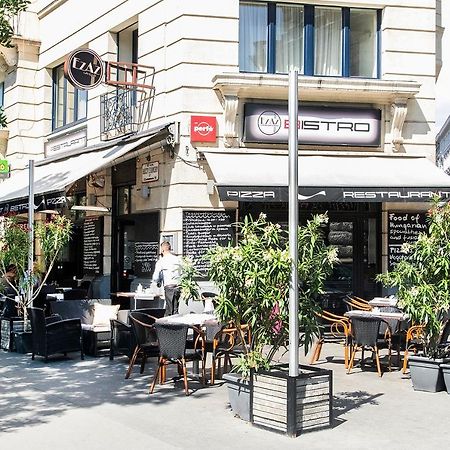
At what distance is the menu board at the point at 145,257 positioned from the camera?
15731 millimetres

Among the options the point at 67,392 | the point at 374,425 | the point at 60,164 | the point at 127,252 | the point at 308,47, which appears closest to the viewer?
the point at 374,425

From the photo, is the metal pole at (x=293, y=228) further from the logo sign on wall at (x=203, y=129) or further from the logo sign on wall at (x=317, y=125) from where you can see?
the logo sign on wall at (x=317, y=125)

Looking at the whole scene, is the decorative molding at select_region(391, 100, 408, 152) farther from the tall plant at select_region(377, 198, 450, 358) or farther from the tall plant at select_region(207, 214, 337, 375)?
the tall plant at select_region(207, 214, 337, 375)

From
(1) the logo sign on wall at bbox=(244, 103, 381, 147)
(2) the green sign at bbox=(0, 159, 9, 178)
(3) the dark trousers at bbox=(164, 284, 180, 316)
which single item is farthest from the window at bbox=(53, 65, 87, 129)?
(3) the dark trousers at bbox=(164, 284, 180, 316)

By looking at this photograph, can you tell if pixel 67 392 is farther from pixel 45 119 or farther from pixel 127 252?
pixel 45 119

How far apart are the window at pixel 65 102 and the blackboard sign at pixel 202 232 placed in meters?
5.88

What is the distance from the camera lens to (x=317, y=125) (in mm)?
14906

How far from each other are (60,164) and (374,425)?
1243cm

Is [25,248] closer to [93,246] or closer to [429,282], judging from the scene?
[93,246]

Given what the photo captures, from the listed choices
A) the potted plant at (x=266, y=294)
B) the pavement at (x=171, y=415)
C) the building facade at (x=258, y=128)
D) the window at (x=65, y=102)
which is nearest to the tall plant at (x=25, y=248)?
the building facade at (x=258, y=128)

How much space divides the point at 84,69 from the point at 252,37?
3.44 m

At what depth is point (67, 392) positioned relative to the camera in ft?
30.6

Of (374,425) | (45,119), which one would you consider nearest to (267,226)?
(374,425)

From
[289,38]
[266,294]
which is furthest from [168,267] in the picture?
[266,294]
